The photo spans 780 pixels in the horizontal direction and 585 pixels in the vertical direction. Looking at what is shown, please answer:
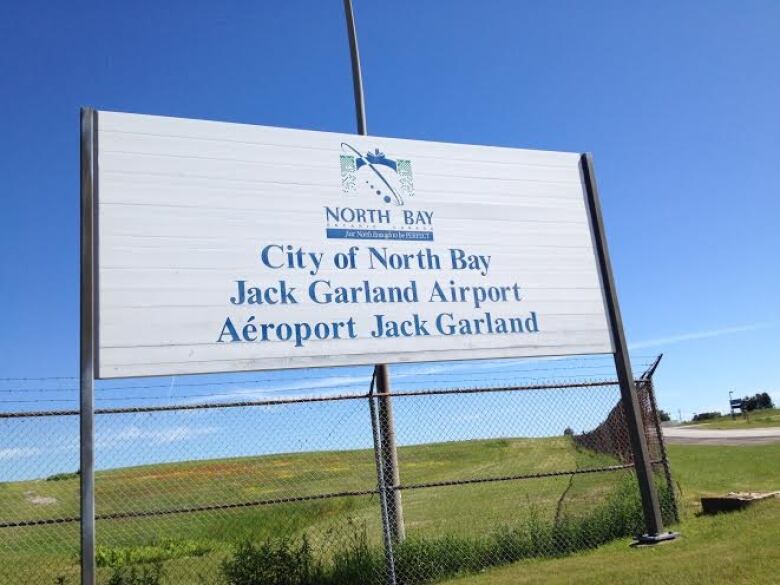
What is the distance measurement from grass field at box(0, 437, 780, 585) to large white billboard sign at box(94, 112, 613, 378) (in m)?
1.56

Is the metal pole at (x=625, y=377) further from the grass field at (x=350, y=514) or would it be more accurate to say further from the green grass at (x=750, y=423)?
the green grass at (x=750, y=423)

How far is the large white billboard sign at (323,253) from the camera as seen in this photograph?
7.13 metres

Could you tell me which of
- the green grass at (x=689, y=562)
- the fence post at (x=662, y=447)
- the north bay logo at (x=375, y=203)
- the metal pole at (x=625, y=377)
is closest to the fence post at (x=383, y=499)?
the green grass at (x=689, y=562)

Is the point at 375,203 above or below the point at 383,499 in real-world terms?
above

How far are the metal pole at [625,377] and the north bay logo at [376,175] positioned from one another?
288cm

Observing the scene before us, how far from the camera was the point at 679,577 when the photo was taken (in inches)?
233

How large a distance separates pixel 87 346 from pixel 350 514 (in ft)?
19.8

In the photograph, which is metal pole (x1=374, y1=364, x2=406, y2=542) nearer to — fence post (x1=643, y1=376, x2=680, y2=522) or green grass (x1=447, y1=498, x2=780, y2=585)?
green grass (x1=447, y1=498, x2=780, y2=585)

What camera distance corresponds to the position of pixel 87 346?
6.57 meters

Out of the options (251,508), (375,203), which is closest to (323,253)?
(375,203)

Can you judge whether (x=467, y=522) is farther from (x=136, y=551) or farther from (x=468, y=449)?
(x=468, y=449)

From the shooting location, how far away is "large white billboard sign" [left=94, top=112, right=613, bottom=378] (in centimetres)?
713

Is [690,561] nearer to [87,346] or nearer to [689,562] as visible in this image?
[689,562]

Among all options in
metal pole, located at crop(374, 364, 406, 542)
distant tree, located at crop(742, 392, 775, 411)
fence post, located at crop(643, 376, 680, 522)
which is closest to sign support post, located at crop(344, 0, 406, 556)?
metal pole, located at crop(374, 364, 406, 542)
